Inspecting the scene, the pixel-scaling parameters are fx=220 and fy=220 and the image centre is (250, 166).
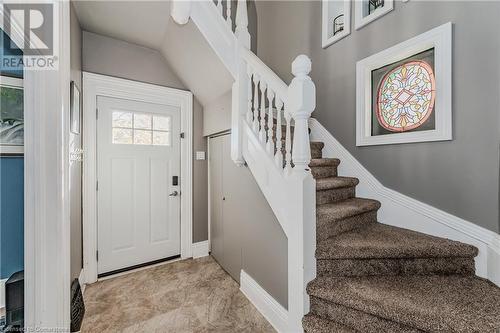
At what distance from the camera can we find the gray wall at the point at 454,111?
56.2 inches

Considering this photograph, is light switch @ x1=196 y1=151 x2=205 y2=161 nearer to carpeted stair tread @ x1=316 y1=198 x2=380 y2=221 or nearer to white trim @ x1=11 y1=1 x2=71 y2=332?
white trim @ x1=11 y1=1 x2=71 y2=332

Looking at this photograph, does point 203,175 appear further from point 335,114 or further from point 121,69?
point 335,114

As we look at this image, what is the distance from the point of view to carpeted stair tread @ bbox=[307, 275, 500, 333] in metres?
1.02

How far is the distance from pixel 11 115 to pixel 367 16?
9.78ft

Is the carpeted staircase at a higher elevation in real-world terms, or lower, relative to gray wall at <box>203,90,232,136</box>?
lower

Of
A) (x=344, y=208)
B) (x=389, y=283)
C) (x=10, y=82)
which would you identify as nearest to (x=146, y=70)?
(x=10, y=82)

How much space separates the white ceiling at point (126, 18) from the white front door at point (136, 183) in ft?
2.36

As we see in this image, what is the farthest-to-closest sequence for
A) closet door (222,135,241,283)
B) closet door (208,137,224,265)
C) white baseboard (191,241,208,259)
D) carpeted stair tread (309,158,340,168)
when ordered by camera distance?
white baseboard (191,241,208,259) → closet door (208,137,224,265) → closet door (222,135,241,283) → carpeted stair tread (309,158,340,168)

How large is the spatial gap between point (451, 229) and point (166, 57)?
3291 millimetres

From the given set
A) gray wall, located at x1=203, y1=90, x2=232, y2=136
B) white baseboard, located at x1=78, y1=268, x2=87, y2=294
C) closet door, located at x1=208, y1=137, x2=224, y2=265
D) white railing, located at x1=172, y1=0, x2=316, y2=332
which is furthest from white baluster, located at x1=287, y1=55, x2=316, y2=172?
white baseboard, located at x1=78, y1=268, x2=87, y2=294

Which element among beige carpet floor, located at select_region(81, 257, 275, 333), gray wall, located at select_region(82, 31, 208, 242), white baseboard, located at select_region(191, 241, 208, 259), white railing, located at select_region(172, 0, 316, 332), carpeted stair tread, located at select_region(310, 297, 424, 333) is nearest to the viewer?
carpeted stair tread, located at select_region(310, 297, 424, 333)

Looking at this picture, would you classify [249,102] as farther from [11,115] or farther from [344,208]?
[11,115]

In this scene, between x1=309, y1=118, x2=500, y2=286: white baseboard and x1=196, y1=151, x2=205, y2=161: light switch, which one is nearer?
x1=309, y1=118, x2=500, y2=286: white baseboard

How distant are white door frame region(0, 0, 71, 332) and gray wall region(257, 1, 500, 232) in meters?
2.38
